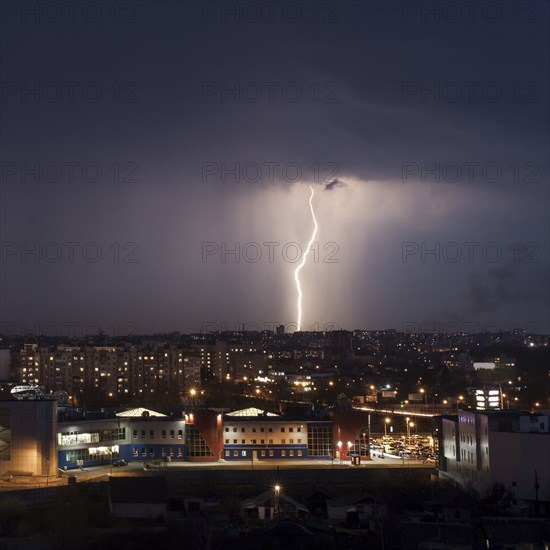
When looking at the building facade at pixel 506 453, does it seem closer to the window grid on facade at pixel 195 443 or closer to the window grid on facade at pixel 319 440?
the window grid on facade at pixel 319 440

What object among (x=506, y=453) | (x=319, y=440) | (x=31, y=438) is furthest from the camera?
(x=319, y=440)

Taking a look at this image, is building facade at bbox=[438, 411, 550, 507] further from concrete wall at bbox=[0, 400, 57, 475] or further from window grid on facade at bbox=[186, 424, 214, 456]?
concrete wall at bbox=[0, 400, 57, 475]

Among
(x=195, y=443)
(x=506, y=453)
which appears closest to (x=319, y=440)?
(x=195, y=443)

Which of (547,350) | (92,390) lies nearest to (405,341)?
(547,350)

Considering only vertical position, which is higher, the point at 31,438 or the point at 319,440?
the point at 31,438

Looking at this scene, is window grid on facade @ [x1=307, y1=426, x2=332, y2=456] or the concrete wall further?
window grid on facade @ [x1=307, y1=426, x2=332, y2=456]

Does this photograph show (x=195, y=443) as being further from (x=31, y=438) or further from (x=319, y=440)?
(x=31, y=438)

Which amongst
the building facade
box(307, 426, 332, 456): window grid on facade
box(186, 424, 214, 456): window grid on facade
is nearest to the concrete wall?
box(186, 424, 214, 456): window grid on facade

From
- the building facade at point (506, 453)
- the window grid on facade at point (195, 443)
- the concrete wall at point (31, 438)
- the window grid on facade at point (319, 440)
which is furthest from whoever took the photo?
the window grid on facade at point (319, 440)

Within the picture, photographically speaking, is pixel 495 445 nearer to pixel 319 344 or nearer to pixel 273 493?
pixel 273 493

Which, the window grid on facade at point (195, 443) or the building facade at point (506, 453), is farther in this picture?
the window grid on facade at point (195, 443)

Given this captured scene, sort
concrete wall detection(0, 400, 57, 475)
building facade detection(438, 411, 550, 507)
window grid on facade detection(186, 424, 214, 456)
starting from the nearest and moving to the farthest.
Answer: building facade detection(438, 411, 550, 507), concrete wall detection(0, 400, 57, 475), window grid on facade detection(186, 424, 214, 456)

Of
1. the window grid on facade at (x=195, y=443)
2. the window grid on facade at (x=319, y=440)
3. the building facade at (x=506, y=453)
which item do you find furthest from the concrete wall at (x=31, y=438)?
A: the building facade at (x=506, y=453)
